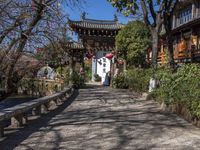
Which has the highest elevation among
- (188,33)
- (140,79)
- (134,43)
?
(188,33)

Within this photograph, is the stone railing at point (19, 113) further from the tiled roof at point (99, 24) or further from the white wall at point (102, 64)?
the white wall at point (102, 64)

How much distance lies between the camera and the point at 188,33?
30.5 metres

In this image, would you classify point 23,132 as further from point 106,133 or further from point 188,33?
point 188,33

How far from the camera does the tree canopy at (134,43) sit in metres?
34.5

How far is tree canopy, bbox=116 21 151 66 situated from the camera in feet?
113

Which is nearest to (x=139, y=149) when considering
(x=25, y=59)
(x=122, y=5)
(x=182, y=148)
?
(x=182, y=148)

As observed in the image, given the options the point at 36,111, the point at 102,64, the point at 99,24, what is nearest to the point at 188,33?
the point at 99,24

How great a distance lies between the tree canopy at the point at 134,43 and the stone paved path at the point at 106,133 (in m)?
21.6

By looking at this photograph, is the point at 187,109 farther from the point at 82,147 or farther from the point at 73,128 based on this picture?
the point at 82,147

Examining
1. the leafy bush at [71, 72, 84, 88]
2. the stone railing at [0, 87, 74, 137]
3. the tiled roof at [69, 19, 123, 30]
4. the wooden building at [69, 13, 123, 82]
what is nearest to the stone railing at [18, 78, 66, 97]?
the leafy bush at [71, 72, 84, 88]

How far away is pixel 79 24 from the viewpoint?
4006 centimetres

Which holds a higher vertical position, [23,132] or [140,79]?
[140,79]

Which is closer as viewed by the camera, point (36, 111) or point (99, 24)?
point (36, 111)

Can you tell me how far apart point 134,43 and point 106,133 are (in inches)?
1014
